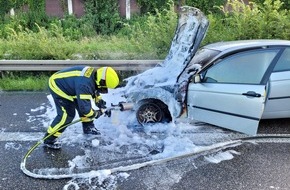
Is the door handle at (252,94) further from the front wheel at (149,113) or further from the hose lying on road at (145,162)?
the front wheel at (149,113)

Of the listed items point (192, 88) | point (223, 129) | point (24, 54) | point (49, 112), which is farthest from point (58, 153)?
point (24, 54)

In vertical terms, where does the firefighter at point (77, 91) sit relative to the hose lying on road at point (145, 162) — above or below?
above

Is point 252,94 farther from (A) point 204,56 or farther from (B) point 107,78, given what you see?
(B) point 107,78

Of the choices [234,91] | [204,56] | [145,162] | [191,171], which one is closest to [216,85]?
[234,91]

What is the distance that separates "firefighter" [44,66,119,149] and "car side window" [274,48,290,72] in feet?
8.24

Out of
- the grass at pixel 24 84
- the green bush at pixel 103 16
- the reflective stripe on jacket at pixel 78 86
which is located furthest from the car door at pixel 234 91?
the green bush at pixel 103 16

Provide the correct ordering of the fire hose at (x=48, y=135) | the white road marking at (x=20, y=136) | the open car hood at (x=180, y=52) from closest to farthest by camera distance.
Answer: the fire hose at (x=48, y=135), the white road marking at (x=20, y=136), the open car hood at (x=180, y=52)

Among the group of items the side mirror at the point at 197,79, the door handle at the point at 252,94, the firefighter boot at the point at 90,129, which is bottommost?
the firefighter boot at the point at 90,129

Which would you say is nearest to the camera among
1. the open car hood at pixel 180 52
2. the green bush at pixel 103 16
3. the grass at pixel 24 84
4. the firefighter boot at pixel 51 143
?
the firefighter boot at pixel 51 143

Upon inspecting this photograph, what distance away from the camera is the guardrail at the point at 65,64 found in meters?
8.28

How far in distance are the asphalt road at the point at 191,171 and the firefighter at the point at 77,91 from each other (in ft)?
1.26

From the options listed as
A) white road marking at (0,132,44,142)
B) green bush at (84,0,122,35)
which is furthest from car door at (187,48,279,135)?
green bush at (84,0,122,35)

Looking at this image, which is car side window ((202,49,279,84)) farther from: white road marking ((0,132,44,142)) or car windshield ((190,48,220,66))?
white road marking ((0,132,44,142))

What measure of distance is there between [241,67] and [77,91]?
96.9 inches
